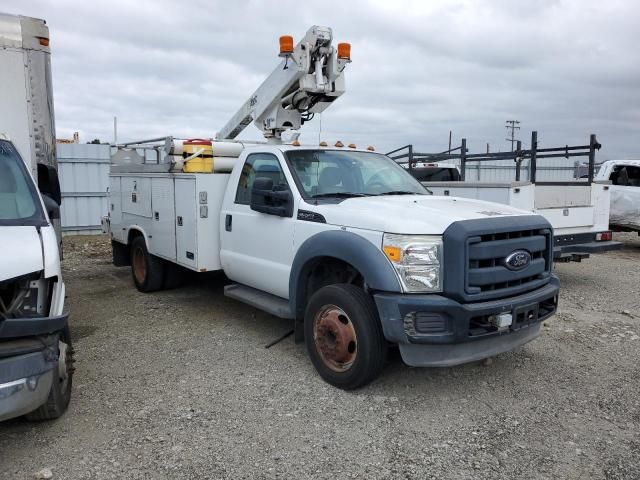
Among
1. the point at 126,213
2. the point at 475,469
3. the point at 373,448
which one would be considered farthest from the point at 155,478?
the point at 126,213

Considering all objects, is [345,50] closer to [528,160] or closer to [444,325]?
[444,325]

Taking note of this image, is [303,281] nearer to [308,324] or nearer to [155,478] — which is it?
[308,324]

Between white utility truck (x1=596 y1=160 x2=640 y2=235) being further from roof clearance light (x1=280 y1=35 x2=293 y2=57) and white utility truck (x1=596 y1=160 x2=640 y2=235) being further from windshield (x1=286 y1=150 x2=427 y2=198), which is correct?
roof clearance light (x1=280 y1=35 x2=293 y2=57)

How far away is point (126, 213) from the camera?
316 inches

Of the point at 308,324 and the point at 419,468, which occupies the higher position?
the point at 308,324

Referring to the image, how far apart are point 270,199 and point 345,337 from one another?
157cm

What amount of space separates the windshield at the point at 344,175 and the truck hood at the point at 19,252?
2.31m

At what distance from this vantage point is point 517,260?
415 centimetres

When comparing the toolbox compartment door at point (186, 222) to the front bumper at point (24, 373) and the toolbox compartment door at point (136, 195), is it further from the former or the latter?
the front bumper at point (24, 373)

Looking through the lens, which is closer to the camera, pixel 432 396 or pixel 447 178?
pixel 432 396

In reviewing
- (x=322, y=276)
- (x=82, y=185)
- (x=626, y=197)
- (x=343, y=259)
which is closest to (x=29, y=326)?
(x=343, y=259)

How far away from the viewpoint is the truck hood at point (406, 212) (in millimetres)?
3980

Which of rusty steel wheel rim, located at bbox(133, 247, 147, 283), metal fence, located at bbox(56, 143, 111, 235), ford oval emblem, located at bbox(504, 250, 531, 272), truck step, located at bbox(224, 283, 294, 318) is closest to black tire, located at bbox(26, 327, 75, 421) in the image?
truck step, located at bbox(224, 283, 294, 318)

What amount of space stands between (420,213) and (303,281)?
4.03 feet
